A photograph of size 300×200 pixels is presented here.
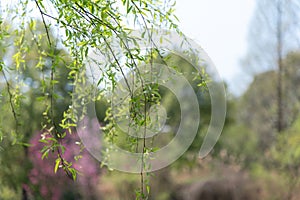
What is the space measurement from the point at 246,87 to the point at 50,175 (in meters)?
3.13

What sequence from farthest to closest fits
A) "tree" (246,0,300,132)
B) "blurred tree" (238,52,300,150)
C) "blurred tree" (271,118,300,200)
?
"blurred tree" (238,52,300,150) → "tree" (246,0,300,132) → "blurred tree" (271,118,300,200)

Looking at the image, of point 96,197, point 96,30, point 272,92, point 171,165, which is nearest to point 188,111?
point 171,165

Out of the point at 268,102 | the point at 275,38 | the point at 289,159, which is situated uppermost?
the point at 275,38

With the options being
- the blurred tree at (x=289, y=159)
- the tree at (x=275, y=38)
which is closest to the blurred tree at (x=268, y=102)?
the tree at (x=275, y=38)

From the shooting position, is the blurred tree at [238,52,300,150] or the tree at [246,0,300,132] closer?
the tree at [246,0,300,132]

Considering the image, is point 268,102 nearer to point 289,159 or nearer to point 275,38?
point 275,38

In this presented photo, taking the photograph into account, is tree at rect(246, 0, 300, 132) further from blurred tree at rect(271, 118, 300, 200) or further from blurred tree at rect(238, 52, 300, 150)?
blurred tree at rect(271, 118, 300, 200)

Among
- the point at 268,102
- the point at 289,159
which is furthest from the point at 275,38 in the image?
the point at 289,159

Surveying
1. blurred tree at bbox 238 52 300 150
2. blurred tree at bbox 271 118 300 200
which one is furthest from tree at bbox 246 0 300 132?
blurred tree at bbox 271 118 300 200

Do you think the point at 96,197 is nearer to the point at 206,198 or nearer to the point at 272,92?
the point at 206,198

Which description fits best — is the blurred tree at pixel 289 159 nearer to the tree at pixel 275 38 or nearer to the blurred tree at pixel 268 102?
the blurred tree at pixel 268 102

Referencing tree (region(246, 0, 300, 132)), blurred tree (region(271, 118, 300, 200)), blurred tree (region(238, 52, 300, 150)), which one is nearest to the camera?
blurred tree (region(271, 118, 300, 200))

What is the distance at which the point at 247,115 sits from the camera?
6.81 meters

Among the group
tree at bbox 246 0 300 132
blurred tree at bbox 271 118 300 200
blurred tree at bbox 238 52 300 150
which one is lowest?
blurred tree at bbox 271 118 300 200
